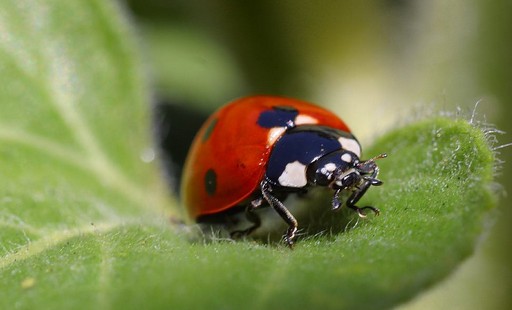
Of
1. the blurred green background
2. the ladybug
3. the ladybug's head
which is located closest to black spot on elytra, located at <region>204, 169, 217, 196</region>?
the ladybug

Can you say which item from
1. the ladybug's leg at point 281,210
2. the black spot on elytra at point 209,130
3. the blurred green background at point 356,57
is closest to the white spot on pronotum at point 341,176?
the ladybug's leg at point 281,210

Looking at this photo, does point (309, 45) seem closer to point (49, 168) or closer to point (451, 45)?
point (451, 45)

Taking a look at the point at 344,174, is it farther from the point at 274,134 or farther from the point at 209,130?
the point at 209,130

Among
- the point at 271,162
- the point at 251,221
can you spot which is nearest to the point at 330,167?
the point at 271,162

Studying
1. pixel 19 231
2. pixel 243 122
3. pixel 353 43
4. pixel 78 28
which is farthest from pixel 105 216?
pixel 353 43

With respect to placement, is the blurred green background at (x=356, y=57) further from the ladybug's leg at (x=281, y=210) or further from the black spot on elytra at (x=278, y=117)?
the ladybug's leg at (x=281, y=210)
